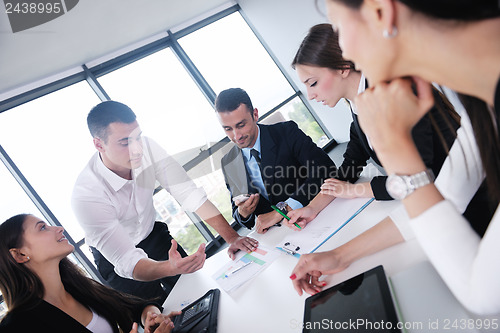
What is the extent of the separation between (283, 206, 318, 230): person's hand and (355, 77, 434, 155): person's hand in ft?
2.94

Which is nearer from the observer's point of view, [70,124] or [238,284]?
[238,284]

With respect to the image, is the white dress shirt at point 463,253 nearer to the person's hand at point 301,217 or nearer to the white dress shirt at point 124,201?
the person's hand at point 301,217

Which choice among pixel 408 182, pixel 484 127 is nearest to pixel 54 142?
pixel 408 182

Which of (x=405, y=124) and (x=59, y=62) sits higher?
(x=59, y=62)

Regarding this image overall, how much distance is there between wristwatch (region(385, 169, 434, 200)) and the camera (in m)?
0.73

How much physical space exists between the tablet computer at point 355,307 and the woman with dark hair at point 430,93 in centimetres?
17

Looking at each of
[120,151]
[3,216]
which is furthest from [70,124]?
[120,151]

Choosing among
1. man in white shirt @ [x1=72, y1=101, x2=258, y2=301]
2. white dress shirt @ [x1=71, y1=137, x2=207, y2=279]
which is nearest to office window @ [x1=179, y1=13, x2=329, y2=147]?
white dress shirt @ [x1=71, y1=137, x2=207, y2=279]

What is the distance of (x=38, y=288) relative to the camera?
165 cm

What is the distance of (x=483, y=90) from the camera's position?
654mm

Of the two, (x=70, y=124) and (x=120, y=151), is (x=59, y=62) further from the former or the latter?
(x=120, y=151)

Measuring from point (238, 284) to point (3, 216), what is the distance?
3.04 meters

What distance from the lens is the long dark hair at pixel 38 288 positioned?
160 centimetres

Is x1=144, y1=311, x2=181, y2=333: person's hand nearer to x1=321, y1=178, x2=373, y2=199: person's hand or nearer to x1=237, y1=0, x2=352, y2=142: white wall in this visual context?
x1=321, y1=178, x2=373, y2=199: person's hand
